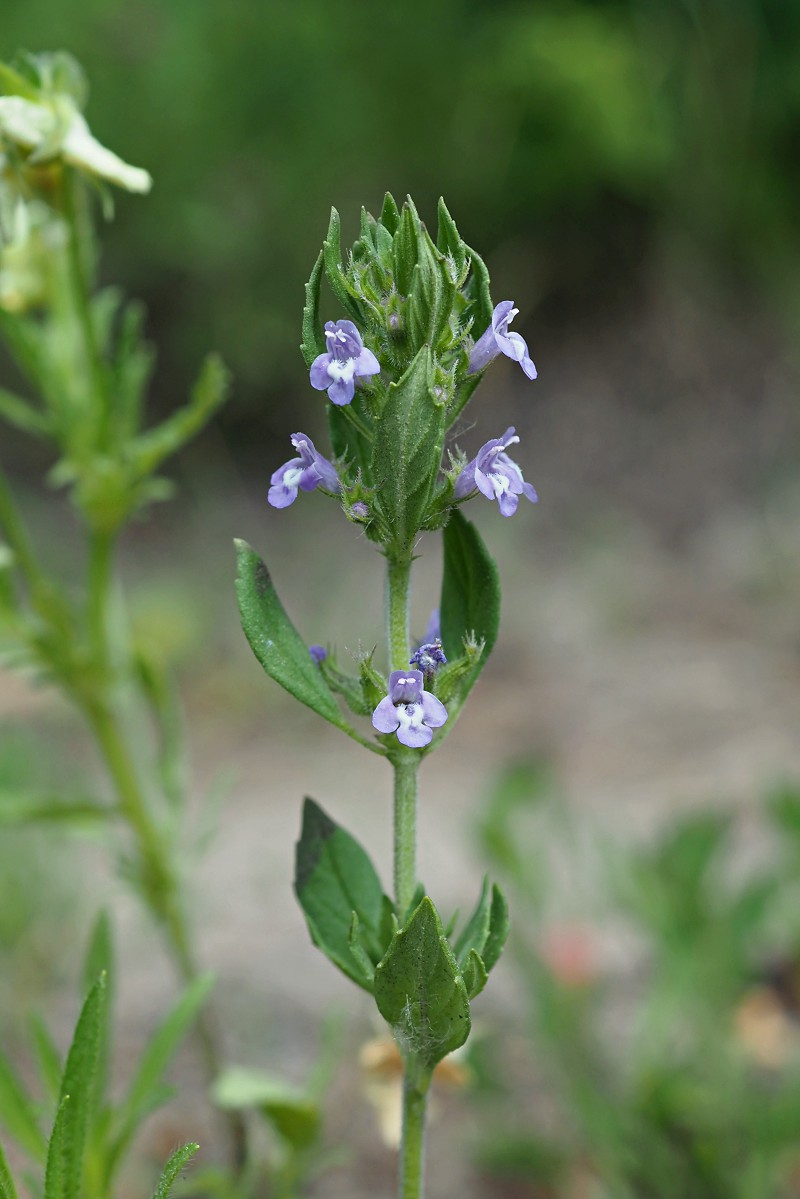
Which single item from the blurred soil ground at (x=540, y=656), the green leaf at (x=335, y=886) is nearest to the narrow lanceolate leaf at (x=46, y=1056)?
the green leaf at (x=335, y=886)

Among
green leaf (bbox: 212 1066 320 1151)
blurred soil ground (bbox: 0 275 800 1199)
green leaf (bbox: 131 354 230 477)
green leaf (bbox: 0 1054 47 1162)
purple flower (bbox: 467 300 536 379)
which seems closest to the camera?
purple flower (bbox: 467 300 536 379)

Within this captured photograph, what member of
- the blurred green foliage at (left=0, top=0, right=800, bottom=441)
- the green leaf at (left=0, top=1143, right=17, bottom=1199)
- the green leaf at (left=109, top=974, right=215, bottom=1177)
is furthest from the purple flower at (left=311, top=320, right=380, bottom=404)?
the blurred green foliage at (left=0, top=0, right=800, bottom=441)

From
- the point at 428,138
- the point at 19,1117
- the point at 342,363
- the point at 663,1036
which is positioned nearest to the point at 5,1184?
the point at 19,1117

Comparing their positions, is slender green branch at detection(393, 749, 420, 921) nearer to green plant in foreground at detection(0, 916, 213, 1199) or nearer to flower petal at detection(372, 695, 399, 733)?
flower petal at detection(372, 695, 399, 733)

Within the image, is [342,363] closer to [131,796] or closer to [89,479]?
[89,479]

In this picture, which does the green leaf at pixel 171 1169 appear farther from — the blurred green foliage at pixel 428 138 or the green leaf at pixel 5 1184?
the blurred green foliage at pixel 428 138

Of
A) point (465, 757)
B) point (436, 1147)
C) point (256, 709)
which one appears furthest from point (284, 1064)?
point (256, 709)
